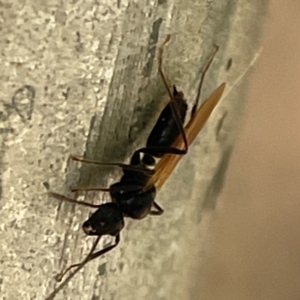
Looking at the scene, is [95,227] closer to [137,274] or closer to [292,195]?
[137,274]

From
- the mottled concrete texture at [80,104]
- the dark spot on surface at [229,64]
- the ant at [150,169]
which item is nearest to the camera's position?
the mottled concrete texture at [80,104]

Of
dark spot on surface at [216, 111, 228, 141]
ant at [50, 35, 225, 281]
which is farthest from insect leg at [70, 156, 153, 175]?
dark spot on surface at [216, 111, 228, 141]

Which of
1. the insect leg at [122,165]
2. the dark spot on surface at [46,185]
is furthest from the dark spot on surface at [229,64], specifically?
the dark spot on surface at [46,185]

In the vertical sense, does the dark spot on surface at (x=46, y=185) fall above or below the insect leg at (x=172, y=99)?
below

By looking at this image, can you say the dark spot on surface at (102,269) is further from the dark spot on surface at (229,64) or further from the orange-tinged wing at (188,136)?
the dark spot on surface at (229,64)

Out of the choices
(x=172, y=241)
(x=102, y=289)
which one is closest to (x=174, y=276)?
(x=172, y=241)

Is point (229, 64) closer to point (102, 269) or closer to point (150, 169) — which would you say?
point (150, 169)

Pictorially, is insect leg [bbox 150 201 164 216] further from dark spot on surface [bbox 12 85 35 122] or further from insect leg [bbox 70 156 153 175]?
dark spot on surface [bbox 12 85 35 122]
